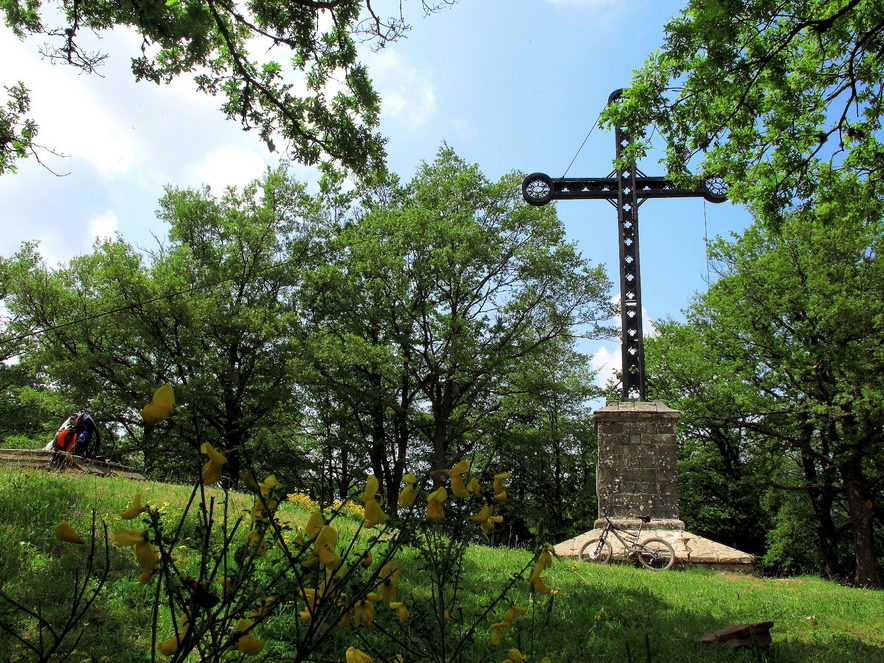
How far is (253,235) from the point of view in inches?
739

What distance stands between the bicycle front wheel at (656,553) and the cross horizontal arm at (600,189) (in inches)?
248

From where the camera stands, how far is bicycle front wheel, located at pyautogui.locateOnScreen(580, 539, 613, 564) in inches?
326

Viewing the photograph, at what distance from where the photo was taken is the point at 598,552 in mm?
8406

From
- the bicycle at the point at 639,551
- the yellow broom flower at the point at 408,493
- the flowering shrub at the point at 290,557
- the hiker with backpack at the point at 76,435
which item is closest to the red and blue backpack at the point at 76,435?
the hiker with backpack at the point at 76,435

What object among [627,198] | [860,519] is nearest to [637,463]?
[627,198]

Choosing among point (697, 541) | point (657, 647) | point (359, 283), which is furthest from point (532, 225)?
point (657, 647)

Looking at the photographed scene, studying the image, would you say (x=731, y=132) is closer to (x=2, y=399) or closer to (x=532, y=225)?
(x=532, y=225)

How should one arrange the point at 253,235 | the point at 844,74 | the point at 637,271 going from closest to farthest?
the point at 844,74 < the point at 637,271 < the point at 253,235

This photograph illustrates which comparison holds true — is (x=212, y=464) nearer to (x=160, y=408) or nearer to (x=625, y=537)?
(x=160, y=408)

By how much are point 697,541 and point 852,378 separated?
6.75 metres

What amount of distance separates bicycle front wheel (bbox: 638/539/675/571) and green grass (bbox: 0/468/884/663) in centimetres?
157

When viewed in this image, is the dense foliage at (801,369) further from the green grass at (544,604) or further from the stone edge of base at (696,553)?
the green grass at (544,604)

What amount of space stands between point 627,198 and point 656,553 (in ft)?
20.8

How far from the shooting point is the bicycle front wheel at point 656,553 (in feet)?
27.1
